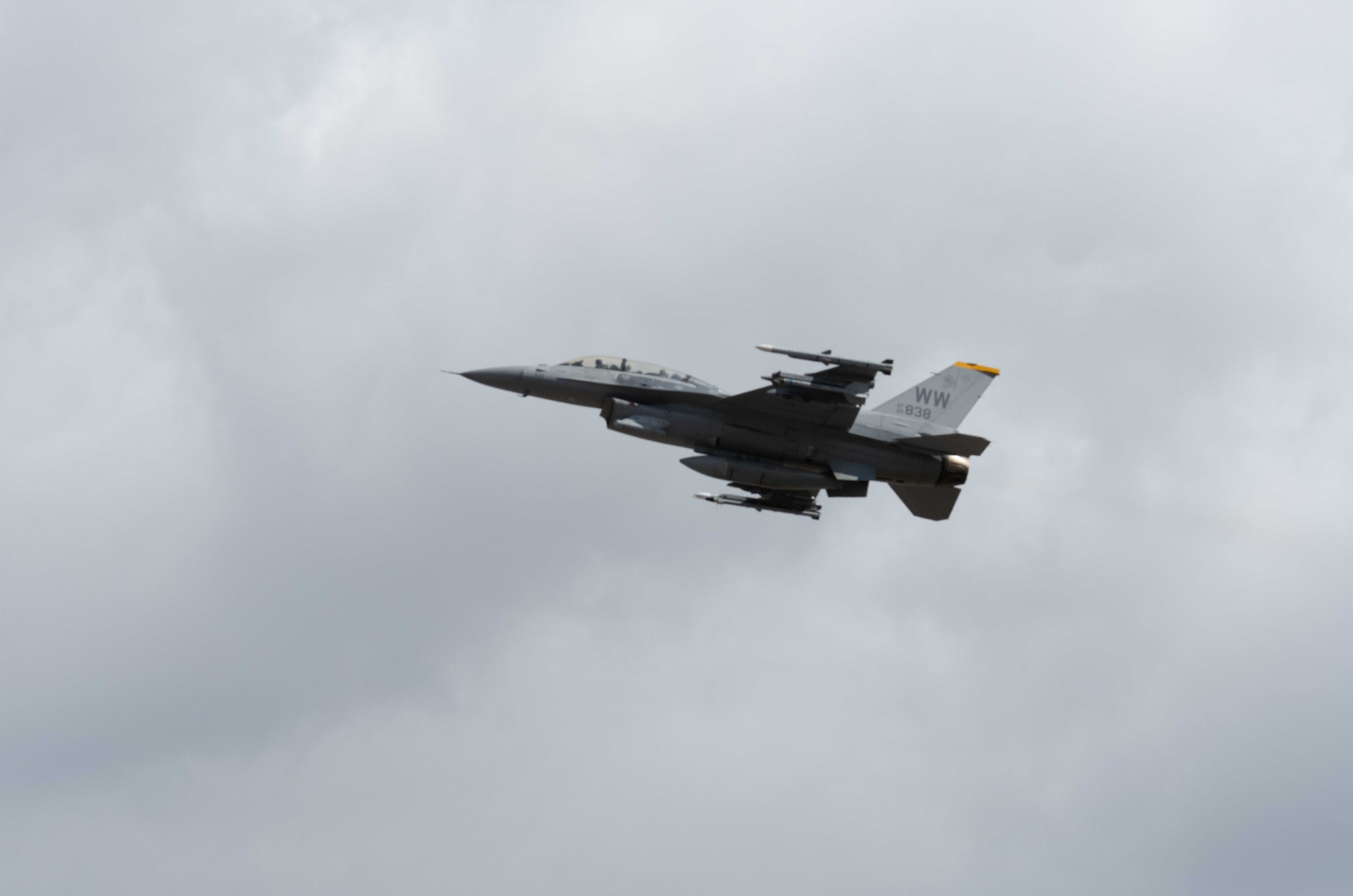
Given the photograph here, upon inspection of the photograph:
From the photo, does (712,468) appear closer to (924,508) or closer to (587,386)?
(587,386)

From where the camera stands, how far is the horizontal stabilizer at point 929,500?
166ft

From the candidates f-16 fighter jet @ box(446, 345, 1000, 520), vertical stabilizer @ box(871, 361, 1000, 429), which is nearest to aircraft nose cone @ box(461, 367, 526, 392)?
f-16 fighter jet @ box(446, 345, 1000, 520)

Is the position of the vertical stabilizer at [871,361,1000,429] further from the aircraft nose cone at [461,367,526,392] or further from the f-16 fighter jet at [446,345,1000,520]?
the aircraft nose cone at [461,367,526,392]

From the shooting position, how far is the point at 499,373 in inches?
1861

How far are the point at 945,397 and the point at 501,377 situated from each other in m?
14.1

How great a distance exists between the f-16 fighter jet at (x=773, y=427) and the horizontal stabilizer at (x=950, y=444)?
0.10 ft

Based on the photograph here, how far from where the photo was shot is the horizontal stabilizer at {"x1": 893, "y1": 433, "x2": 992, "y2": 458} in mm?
48125

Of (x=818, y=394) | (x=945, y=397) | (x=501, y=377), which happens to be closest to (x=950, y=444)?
(x=945, y=397)

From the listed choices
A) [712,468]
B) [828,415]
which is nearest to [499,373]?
[712,468]

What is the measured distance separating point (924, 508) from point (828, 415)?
20.5ft

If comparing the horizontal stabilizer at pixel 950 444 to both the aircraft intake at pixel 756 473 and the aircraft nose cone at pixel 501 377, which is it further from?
the aircraft nose cone at pixel 501 377

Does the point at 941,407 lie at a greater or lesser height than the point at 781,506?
greater

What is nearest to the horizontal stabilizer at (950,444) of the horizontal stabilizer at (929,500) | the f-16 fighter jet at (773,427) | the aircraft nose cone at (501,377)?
the f-16 fighter jet at (773,427)

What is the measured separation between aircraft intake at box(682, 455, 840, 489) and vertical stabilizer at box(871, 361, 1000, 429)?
3.50m
